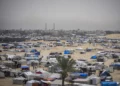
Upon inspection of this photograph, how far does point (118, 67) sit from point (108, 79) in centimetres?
668

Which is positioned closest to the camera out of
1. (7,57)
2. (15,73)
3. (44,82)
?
(44,82)

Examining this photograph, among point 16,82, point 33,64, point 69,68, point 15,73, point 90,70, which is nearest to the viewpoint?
point 69,68

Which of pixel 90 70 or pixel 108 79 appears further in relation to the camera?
pixel 90 70

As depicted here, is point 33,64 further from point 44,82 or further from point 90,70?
point 44,82

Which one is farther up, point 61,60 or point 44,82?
point 61,60

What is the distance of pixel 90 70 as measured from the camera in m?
21.1

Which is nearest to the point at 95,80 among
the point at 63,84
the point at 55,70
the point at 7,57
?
the point at 63,84

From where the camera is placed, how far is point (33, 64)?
2488 cm

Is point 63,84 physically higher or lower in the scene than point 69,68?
lower

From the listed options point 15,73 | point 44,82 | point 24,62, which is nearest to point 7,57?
point 24,62

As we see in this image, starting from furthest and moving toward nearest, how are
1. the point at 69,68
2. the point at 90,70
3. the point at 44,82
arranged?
the point at 90,70 → the point at 44,82 → the point at 69,68

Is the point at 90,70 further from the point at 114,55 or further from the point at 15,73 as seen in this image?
the point at 114,55

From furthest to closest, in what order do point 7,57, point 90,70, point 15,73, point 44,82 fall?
point 7,57 → point 90,70 → point 15,73 → point 44,82

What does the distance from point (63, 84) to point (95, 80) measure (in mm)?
3313
